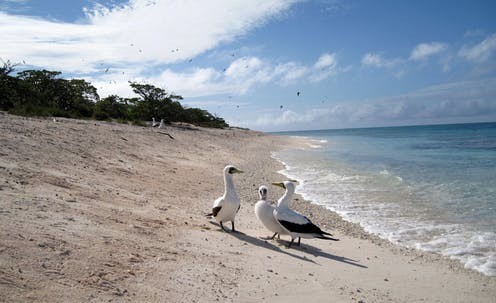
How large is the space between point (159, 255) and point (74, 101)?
1377 inches

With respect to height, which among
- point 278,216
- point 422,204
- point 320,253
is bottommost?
point 320,253

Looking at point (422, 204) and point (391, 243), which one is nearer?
point (391, 243)

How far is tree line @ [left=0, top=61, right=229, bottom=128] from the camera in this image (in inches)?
1070

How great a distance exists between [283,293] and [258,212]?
2.99 m

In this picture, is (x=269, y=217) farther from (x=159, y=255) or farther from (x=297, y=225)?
(x=159, y=255)

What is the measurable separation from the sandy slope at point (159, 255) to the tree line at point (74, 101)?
15.4m

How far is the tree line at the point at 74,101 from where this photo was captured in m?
27.2

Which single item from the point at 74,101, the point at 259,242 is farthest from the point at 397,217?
the point at 74,101

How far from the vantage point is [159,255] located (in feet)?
17.7

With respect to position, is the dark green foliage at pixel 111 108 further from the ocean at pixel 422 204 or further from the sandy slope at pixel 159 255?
the sandy slope at pixel 159 255

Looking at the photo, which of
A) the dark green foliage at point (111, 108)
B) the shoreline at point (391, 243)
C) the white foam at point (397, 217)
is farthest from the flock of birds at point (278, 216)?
the dark green foliage at point (111, 108)

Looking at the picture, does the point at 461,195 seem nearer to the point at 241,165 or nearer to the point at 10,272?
the point at 241,165

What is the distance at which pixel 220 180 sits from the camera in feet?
47.0

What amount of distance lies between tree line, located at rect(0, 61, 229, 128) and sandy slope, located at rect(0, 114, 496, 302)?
15377 mm
